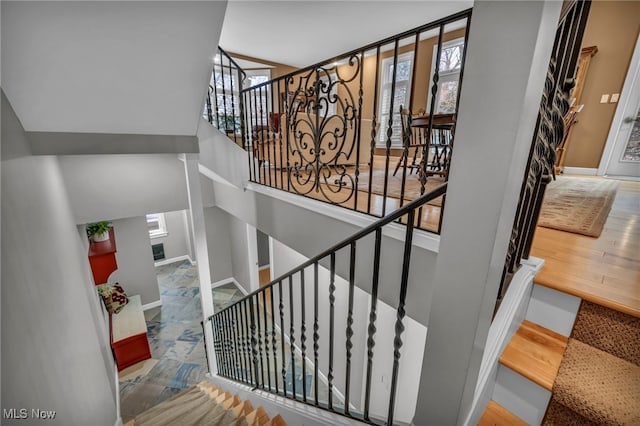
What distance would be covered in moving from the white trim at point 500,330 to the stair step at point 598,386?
A: 0.19 meters

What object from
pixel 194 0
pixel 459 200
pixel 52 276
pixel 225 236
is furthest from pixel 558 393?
pixel 225 236

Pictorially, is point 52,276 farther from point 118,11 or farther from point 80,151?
point 118,11

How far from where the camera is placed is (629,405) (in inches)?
32.2

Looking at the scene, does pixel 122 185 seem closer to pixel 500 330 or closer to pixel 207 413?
pixel 207 413

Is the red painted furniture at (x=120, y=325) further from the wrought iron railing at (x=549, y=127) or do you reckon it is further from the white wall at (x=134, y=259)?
the wrought iron railing at (x=549, y=127)

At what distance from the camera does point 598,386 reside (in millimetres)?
895

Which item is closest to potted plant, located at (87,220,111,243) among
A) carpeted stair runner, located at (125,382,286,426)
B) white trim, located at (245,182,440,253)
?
carpeted stair runner, located at (125,382,286,426)

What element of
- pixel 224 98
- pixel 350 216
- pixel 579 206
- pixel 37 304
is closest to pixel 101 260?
pixel 224 98

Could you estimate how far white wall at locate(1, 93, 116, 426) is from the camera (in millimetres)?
916

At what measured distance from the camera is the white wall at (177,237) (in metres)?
7.15

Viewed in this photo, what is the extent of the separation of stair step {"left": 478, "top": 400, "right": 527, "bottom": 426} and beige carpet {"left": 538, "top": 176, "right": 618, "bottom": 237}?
1.47 m

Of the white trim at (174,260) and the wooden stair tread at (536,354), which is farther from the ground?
the wooden stair tread at (536,354)

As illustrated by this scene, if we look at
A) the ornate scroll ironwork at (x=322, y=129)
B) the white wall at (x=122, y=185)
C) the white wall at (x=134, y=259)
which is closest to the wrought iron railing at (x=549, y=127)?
the ornate scroll ironwork at (x=322, y=129)

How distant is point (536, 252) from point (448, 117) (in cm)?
142
